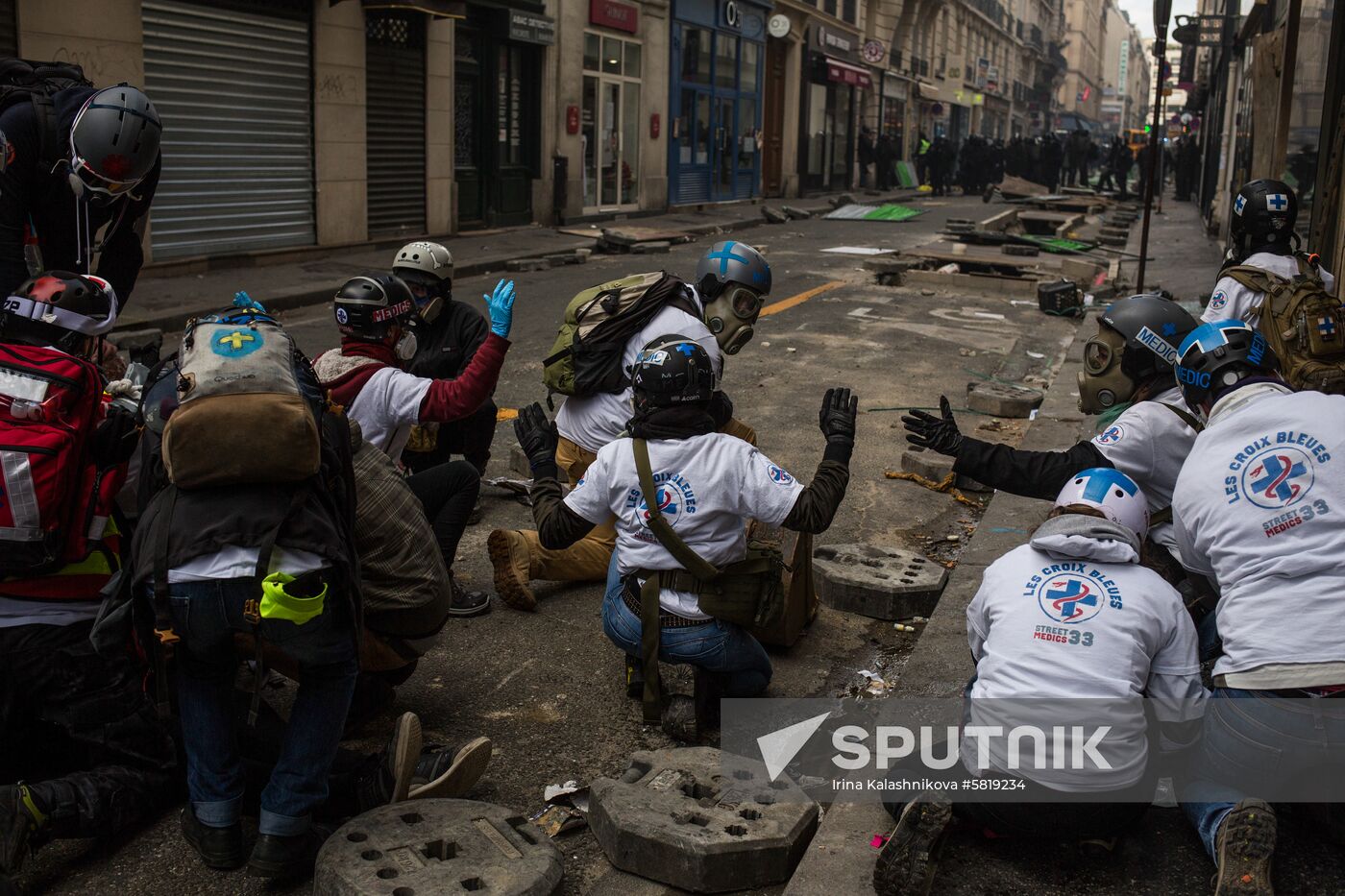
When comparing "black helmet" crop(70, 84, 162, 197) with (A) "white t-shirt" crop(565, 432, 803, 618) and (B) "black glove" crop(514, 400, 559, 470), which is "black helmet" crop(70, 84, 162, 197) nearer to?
(B) "black glove" crop(514, 400, 559, 470)

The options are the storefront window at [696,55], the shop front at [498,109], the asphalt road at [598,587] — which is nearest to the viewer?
the asphalt road at [598,587]

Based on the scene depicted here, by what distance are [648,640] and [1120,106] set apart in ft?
429

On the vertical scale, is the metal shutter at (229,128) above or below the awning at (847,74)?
below

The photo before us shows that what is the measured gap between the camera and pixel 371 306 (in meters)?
4.41

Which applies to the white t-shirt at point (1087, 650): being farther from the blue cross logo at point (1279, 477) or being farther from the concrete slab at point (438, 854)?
the concrete slab at point (438, 854)

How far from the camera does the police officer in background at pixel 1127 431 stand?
13.0 ft

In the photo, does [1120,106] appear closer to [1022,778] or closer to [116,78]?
[116,78]

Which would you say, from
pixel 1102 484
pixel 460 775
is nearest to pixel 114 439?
pixel 460 775

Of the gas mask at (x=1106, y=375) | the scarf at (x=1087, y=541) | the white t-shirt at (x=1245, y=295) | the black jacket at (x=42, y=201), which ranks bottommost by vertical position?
the scarf at (x=1087, y=541)

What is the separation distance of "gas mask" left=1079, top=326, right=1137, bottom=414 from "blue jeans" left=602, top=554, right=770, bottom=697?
151cm

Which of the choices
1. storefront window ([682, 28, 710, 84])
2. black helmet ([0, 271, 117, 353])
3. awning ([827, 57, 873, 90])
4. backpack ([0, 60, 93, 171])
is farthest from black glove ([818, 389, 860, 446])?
awning ([827, 57, 873, 90])

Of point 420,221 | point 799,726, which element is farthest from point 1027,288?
point 799,726

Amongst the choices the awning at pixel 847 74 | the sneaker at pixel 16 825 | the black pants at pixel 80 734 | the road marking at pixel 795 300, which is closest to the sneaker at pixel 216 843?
the black pants at pixel 80 734

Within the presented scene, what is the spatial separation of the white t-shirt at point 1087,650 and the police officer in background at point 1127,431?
98 cm
